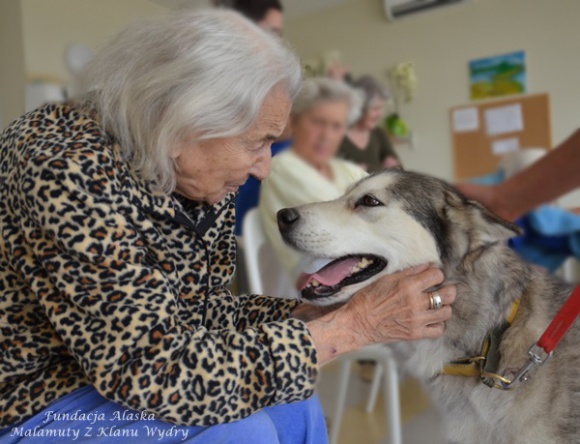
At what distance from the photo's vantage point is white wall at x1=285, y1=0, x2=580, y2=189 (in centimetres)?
347

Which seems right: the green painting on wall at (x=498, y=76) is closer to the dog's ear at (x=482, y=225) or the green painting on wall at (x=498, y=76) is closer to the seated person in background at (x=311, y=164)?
the seated person in background at (x=311, y=164)

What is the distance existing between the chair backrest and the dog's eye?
539mm

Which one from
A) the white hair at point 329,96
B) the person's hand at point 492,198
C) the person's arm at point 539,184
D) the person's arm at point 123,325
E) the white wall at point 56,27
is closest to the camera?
the person's arm at point 123,325

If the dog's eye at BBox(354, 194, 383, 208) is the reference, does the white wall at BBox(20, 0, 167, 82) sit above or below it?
above

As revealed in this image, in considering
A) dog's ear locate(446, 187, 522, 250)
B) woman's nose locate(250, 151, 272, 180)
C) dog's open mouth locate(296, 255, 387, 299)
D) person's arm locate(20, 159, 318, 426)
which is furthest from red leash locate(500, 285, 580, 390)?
woman's nose locate(250, 151, 272, 180)

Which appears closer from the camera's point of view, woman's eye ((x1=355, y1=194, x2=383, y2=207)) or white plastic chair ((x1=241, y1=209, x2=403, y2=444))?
woman's eye ((x1=355, y1=194, x2=383, y2=207))

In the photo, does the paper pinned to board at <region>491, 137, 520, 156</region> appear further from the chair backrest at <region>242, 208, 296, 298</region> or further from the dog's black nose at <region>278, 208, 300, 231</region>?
the dog's black nose at <region>278, 208, 300, 231</region>

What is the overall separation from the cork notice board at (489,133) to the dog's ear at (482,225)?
3.11 meters

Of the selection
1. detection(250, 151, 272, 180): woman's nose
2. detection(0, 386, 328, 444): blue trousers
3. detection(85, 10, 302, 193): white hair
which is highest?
detection(85, 10, 302, 193): white hair

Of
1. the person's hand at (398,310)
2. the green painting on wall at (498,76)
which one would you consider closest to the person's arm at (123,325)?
the person's hand at (398,310)

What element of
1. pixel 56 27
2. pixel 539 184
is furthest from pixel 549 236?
pixel 56 27

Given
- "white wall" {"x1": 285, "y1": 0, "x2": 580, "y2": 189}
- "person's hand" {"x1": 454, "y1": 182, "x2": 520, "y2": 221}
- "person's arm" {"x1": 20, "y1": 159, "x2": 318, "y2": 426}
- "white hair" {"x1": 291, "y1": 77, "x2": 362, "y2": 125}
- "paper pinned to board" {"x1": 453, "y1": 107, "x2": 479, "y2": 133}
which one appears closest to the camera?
"person's arm" {"x1": 20, "y1": 159, "x2": 318, "y2": 426}

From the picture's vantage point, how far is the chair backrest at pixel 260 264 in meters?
1.53

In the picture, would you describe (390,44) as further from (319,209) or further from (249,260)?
(319,209)
